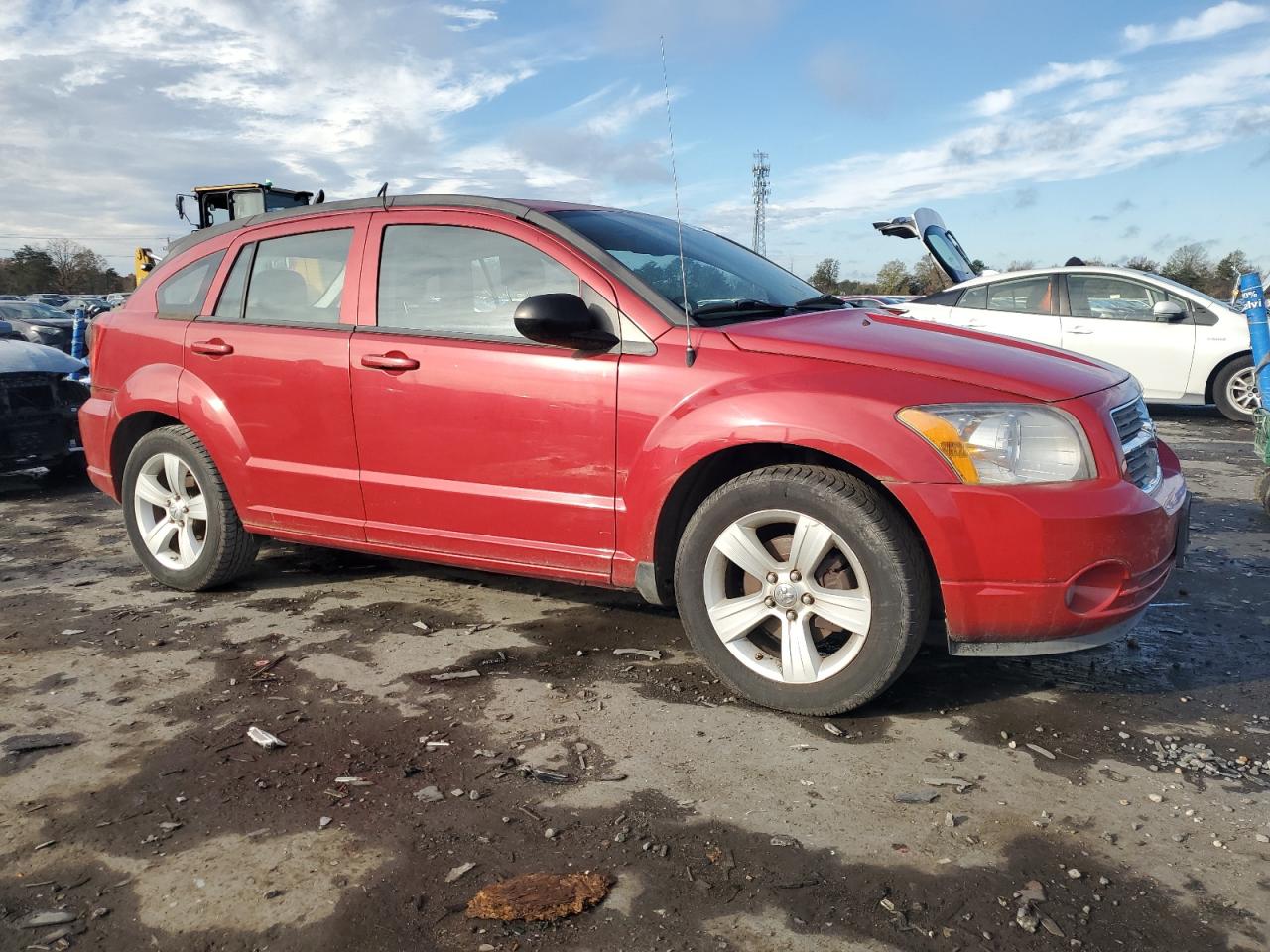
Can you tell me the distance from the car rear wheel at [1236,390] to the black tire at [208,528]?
9.86 meters

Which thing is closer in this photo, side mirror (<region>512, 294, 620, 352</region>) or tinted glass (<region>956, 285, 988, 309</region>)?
side mirror (<region>512, 294, 620, 352</region>)

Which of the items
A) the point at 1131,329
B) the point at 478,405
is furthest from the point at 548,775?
the point at 1131,329

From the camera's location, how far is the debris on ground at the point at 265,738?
3.00m

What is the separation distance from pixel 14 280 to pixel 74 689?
77.0 metres

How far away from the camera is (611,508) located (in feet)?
11.4

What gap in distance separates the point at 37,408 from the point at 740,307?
6.01m

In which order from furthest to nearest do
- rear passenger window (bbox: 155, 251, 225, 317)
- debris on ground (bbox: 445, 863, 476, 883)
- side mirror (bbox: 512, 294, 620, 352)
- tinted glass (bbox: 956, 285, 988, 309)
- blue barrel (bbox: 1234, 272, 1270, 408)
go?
tinted glass (bbox: 956, 285, 988, 309), blue barrel (bbox: 1234, 272, 1270, 408), rear passenger window (bbox: 155, 251, 225, 317), side mirror (bbox: 512, 294, 620, 352), debris on ground (bbox: 445, 863, 476, 883)

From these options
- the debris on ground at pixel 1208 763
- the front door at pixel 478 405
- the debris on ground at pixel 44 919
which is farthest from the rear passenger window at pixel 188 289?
the debris on ground at pixel 1208 763

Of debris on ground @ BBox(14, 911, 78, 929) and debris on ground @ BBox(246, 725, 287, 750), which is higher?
debris on ground @ BBox(246, 725, 287, 750)

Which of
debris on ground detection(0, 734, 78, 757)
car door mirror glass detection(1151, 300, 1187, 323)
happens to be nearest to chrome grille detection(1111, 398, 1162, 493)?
debris on ground detection(0, 734, 78, 757)

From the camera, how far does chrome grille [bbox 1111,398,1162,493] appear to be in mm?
3121

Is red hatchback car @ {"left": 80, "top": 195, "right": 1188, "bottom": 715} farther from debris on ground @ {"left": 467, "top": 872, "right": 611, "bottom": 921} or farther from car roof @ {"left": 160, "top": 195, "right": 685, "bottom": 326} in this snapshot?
debris on ground @ {"left": 467, "top": 872, "right": 611, "bottom": 921}

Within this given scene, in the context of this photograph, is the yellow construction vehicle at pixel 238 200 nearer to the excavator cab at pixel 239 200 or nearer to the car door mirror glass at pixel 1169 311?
the excavator cab at pixel 239 200

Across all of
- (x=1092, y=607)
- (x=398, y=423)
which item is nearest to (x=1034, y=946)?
(x=1092, y=607)
